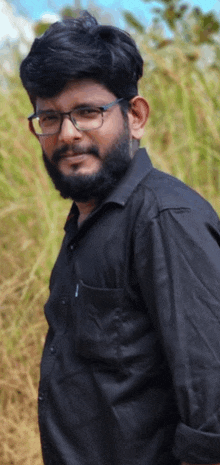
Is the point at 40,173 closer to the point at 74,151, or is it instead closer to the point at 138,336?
the point at 74,151

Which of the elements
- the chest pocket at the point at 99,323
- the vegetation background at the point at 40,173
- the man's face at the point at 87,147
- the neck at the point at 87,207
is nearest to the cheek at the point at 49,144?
the man's face at the point at 87,147

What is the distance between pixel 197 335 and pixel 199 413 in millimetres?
133

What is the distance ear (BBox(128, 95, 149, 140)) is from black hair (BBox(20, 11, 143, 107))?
0.02 m

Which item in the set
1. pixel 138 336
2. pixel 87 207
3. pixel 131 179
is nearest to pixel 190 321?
pixel 138 336

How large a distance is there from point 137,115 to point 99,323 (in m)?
0.49

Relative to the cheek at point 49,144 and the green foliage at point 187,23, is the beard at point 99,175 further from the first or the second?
the green foliage at point 187,23

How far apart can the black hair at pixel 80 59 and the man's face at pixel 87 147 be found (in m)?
0.02

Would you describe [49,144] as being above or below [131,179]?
above

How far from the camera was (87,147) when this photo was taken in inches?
47.0

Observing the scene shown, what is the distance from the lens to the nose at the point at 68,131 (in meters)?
1.17

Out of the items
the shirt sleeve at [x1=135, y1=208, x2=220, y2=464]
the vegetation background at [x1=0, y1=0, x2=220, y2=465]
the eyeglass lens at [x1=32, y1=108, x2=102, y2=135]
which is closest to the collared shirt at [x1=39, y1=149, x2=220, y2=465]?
the shirt sleeve at [x1=135, y1=208, x2=220, y2=464]

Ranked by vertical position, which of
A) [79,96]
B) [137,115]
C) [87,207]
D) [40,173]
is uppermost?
[79,96]

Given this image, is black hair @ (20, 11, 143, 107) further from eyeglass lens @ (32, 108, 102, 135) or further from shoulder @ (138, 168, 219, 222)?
shoulder @ (138, 168, 219, 222)

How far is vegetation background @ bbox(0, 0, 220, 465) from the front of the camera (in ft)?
8.16
